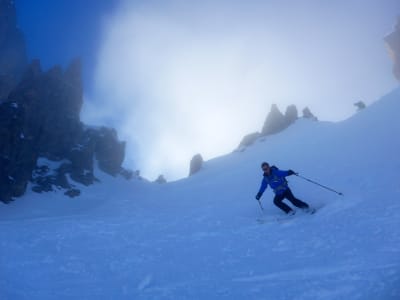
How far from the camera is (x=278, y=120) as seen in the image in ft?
266

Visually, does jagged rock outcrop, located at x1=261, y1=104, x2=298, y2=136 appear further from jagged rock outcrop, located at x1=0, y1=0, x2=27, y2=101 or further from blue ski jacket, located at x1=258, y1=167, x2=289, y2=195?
jagged rock outcrop, located at x1=0, y1=0, x2=27, y2=101

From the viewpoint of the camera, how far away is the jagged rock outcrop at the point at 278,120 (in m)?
80.1

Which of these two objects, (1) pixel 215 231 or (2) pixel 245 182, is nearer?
(1) pixel 215 231

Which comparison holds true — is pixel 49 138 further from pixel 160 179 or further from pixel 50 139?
pixel 160 179

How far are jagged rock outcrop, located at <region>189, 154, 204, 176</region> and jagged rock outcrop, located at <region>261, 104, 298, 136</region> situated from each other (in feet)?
54.7

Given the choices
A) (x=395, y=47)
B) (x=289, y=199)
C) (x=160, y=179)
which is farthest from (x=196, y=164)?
(x=395, y=47)

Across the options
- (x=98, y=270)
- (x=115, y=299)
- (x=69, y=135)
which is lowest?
(x=115, y=299)

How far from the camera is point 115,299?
26.8ft

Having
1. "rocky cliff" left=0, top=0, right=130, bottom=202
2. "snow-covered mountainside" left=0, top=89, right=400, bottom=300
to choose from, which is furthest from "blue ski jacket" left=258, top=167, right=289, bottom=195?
"rocky cliff" left=0, top=0, right=130, bottom=202

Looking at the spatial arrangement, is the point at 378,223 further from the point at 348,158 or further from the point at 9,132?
the point at 9,132

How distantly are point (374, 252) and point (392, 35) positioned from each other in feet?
377

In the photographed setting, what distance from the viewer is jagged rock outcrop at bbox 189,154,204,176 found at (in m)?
75.1

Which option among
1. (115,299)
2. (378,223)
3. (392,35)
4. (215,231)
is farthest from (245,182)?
(392,35)

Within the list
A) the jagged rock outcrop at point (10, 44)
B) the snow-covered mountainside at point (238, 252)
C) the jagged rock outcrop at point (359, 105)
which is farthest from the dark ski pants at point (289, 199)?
the jagged rock outcrop at point (10, 44)
